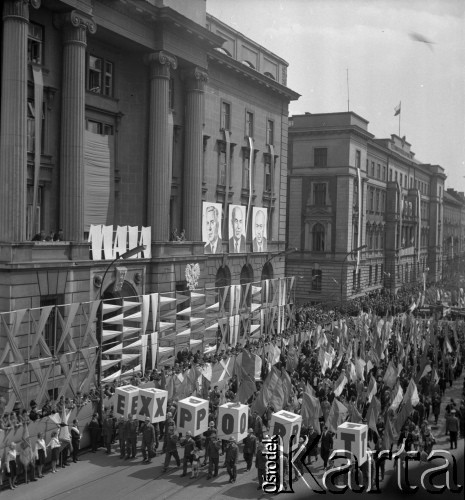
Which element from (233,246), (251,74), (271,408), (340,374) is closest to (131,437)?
(271,408)

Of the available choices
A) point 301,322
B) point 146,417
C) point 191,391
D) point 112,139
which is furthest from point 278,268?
point 146,417

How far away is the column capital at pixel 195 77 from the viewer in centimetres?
3897

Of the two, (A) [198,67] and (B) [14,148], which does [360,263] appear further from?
(B) [14,148]

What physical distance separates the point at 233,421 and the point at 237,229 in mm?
27476

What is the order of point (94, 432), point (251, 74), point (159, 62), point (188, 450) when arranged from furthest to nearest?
point (251, 74) < point (159, 62) < point (94, 432) < point (188, 450)

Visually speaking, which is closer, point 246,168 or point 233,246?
point 233,246

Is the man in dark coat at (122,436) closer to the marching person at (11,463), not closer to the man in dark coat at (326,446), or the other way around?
the marching person at (11,463)

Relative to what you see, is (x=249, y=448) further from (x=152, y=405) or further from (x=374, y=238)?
(x=374, y=238)

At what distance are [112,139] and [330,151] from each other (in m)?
37.8

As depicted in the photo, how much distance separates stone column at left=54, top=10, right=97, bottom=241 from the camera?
29578mm

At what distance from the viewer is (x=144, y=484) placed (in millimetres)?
19000

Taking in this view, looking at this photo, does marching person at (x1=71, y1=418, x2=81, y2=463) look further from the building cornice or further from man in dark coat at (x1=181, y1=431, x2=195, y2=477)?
the building cornice

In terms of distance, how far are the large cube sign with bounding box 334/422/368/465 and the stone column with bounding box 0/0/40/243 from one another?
15.3 metres

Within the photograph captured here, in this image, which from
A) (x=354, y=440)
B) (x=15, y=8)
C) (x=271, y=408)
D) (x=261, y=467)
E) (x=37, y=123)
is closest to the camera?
(x=354, y=440)
